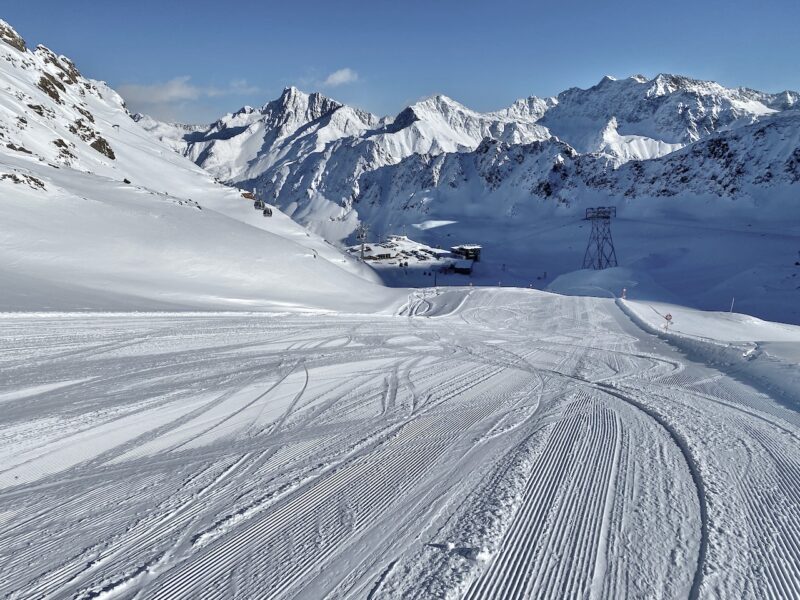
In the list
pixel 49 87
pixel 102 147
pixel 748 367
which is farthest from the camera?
pixel 49 87

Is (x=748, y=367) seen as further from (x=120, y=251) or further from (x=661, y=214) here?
(x=661, y=214)

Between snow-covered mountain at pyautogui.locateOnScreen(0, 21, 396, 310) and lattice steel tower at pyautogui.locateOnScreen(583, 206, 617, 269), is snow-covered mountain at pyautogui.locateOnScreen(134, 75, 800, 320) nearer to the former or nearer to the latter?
lattice steel tower at pyautogui.locateOnScreen(583, 206, 617, 269)

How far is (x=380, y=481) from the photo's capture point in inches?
153

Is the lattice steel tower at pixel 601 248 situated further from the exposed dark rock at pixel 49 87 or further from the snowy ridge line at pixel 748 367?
the exposed dark rock at pixel 49 87

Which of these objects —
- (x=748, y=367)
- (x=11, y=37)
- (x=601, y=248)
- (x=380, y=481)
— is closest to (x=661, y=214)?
(x=601, y=248)

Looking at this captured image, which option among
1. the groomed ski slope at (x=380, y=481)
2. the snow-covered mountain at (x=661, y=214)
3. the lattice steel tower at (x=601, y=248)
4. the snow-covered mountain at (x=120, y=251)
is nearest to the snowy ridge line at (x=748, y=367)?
the groomed ski slope at (x=380, y=481)

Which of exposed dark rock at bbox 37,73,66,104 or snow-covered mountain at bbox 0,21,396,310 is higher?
exposed dark rock at bbox 37,73,66,104

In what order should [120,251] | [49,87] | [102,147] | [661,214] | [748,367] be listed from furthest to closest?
[661,214], [49,87], [102,147], [120,251], [748,367]

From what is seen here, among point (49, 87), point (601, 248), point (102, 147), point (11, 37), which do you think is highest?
point (11, 37)

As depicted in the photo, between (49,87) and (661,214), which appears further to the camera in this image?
(661,214)

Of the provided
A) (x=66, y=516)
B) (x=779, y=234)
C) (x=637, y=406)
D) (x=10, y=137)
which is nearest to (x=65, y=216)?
(x=10, y=137)

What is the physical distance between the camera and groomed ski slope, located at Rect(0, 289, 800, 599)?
2.76 metres

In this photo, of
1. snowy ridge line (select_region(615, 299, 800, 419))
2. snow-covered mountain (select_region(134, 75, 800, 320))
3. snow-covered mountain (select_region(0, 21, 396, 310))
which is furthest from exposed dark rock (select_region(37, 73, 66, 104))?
snowy ridge line (select_region(615, 299, 800, 419))

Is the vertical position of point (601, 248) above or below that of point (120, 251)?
above
